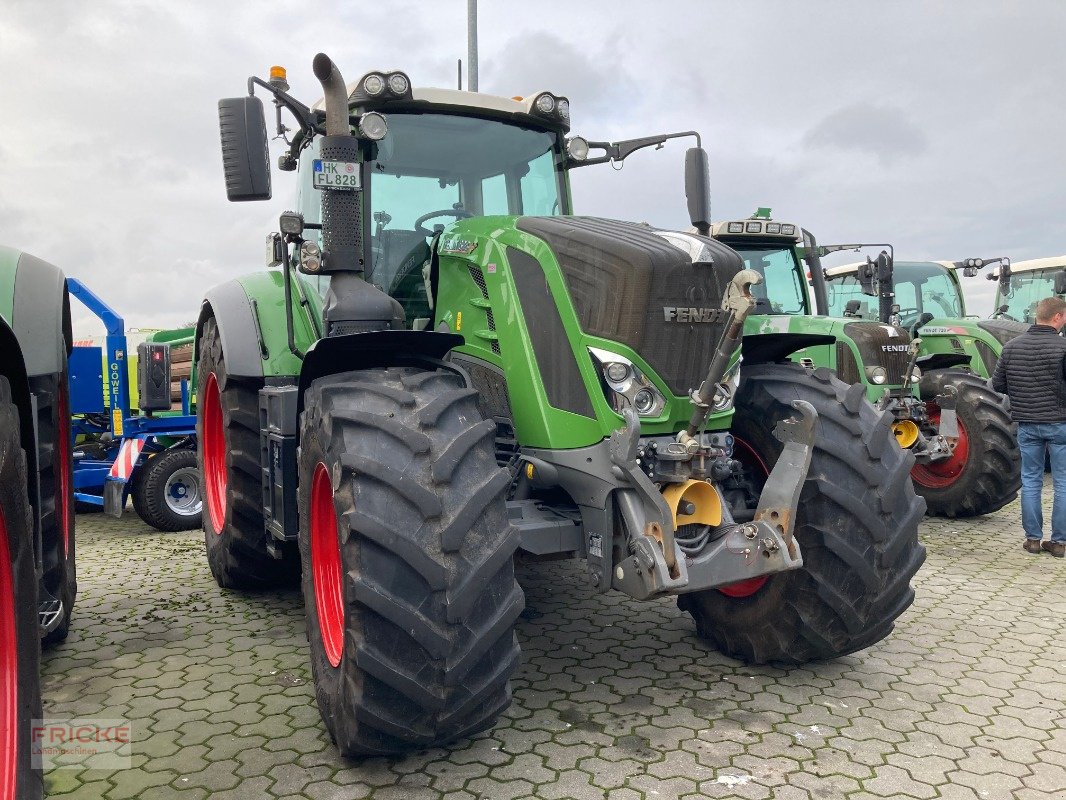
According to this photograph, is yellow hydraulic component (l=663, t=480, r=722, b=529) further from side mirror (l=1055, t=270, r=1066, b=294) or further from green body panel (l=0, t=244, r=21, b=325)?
side mirror (l=1055, t=270, r=1066, b=294)

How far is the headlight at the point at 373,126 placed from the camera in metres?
3.81

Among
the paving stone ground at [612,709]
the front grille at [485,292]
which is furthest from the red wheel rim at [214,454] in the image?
the front grille at [485,292]

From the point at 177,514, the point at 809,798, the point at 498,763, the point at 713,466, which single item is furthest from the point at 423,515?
the point at 177,514

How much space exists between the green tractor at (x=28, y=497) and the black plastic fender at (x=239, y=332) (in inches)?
31.8

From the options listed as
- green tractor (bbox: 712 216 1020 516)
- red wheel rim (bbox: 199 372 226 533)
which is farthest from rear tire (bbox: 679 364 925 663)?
green tractor (bbox: 712 216 1020 516)

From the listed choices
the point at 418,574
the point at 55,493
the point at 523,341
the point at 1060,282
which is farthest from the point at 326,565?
the point at 1060,282

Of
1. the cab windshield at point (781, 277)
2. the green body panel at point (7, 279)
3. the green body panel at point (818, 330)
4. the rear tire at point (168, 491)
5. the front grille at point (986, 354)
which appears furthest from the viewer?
the front grille at point (986, 354)

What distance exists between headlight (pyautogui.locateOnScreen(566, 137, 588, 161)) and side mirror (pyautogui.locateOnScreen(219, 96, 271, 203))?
1.78 meters

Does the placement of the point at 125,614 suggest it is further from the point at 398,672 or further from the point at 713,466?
the point at 713,466

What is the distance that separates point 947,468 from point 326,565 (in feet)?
21.3

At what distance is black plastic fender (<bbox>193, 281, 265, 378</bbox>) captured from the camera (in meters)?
4.65

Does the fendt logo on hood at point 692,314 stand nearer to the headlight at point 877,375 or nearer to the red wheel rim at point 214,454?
the red wheel rim at point 214,454

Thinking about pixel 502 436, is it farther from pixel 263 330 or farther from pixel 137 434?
pixel 137 434

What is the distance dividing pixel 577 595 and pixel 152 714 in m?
2.47
